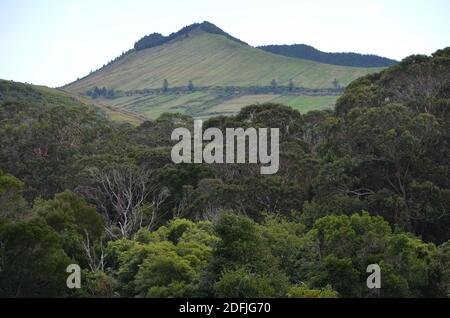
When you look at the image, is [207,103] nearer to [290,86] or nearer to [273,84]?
[290,86]

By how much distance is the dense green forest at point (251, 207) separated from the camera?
870 inches

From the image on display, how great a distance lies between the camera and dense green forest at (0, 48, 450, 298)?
22.1 meters

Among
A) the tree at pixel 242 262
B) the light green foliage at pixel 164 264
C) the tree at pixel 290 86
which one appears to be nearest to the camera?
the tree at pixel 242 262

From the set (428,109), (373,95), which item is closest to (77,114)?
(373,95)

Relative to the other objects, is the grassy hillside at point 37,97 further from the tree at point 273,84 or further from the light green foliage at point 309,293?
the light green foliage at point 309,293

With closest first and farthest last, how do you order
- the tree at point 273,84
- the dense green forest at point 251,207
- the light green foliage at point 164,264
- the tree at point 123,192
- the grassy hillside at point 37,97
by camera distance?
the light green foliage at point 164,264
the dense green forest at point 251,207
the tree at point 123,192
the grassy hillside at point 37,97
the tree at point 273,84

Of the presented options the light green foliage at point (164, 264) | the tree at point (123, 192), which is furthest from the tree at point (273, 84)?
the light green foliage at point (164, 264)

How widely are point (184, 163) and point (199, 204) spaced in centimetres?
569

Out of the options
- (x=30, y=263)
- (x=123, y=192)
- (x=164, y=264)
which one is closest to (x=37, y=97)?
(x=123, y=192)

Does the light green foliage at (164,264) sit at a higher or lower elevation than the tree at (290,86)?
lower

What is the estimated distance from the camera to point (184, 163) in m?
40.2

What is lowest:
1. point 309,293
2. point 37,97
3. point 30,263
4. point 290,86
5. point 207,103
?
point 309,293

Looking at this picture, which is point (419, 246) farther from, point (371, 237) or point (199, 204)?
point (199, 204)

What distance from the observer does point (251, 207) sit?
35.0m
